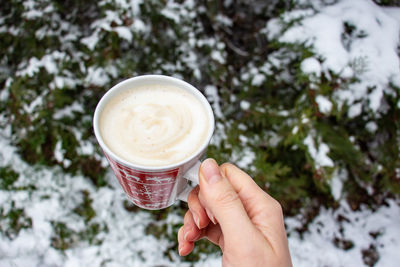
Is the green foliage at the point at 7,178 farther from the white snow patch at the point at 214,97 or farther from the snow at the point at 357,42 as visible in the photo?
the snow at the point at 357,42

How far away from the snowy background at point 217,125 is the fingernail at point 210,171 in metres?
0.96

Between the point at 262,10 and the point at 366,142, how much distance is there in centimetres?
142

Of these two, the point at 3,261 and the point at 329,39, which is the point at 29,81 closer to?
the point at 3,261

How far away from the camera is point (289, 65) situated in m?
2.24

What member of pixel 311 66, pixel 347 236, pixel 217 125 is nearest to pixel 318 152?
pixel 311 66

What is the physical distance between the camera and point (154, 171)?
A: 36.0 inches

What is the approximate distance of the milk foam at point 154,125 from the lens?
1.00m

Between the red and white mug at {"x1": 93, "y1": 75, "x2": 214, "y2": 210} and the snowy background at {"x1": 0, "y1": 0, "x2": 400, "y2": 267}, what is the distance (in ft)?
2.79

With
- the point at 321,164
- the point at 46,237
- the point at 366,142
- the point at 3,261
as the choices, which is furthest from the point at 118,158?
the point at 366,142

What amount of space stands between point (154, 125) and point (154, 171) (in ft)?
Answer: 0.69

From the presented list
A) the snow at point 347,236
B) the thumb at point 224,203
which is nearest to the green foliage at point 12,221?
the thumb at point 224,203

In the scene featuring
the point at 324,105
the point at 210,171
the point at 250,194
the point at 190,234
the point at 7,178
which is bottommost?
the point at 7,178

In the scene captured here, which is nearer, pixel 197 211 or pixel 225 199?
pixel 225 199

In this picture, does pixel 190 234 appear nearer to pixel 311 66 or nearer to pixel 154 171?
pixel 154 171
